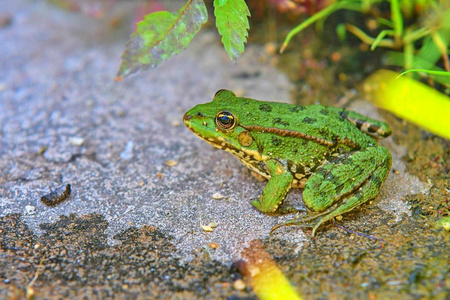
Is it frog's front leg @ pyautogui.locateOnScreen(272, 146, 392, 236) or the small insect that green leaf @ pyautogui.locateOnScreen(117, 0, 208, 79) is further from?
frog's front leg @ pyautogui.locateOnScreen(272, 146, 392, 236)

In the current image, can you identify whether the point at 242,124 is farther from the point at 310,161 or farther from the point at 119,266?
the point at 119,266

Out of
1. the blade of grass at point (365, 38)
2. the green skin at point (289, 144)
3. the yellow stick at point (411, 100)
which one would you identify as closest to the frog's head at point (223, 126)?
the green skin at point (289, 144)

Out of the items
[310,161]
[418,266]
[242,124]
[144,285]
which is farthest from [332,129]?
[144,285]

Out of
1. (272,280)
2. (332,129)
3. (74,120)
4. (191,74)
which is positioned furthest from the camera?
(191,74)

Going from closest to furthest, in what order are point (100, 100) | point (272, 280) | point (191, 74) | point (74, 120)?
point (272, 280) < point (74, 120) < point (100, 100) < point (191, 74)

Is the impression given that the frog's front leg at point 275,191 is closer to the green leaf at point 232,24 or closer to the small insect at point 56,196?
the green leaf at point 232,24

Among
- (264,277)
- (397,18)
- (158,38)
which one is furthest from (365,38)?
(264,277)
